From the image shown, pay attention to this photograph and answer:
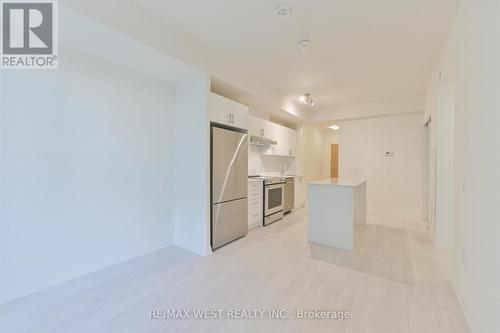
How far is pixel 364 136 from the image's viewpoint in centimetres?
578

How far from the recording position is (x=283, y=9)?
220 centimetres

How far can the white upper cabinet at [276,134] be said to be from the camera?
458cm

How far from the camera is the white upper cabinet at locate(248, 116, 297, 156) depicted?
458cm

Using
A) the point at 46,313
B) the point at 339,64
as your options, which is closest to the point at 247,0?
the point at 339,64

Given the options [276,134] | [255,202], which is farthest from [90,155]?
[276,134]

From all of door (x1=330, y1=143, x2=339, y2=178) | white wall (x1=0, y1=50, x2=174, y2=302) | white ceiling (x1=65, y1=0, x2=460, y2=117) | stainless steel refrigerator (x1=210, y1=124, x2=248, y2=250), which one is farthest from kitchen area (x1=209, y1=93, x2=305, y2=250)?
door (x1=330, y1=143, x2=339, y2=178)

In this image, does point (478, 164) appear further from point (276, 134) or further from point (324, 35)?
point (276, 134)

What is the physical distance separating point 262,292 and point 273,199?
2.68 metres

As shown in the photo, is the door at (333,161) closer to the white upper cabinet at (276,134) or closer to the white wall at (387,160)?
the white wall at (387,160)

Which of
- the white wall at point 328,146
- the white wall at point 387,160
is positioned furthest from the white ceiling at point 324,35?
the white wall at point 328,146

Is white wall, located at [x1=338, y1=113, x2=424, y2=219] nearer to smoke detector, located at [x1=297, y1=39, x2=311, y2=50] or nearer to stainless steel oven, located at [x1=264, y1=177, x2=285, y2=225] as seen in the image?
stainless steel oven, located at [x1=264, y1=177, x2=285, y2=225]

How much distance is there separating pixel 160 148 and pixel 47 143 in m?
1.27

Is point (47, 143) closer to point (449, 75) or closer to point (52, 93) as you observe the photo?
point (52, 93)

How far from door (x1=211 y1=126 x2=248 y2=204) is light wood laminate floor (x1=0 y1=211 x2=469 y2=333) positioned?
Answer: 0.86 m
